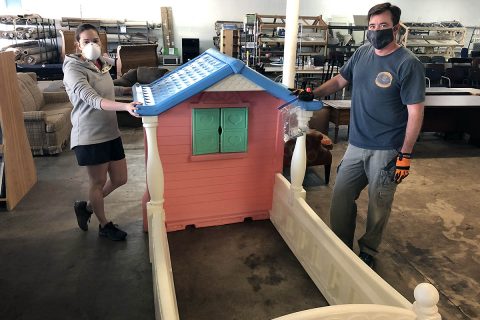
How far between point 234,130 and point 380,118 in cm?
106

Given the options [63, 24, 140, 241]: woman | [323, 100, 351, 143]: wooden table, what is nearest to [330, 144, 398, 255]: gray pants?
[63, 24, 140, 241]: woman

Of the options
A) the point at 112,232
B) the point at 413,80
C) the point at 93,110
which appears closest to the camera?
the point at 413,80

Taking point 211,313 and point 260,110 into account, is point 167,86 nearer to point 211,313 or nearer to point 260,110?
point 260,110

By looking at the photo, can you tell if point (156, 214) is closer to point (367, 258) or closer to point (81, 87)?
point (81, 87)

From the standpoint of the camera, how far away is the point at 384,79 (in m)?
2.17

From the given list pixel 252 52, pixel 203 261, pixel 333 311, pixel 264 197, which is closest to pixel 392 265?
pixel 264 197

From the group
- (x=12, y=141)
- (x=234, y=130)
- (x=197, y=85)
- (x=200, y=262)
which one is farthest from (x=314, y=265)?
(x=12, y=141)

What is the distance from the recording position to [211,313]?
2178mm

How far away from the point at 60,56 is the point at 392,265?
37.3 feet

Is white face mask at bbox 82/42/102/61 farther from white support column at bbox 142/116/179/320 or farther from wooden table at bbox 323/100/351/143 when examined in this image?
wooden table at bbox 323/100/351/143

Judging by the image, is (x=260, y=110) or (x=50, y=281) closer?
(x=50, y=281)

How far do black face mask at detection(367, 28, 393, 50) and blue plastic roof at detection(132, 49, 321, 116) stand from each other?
496 mm

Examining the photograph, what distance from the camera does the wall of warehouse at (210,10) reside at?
11281mm

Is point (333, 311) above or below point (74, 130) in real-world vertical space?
below
